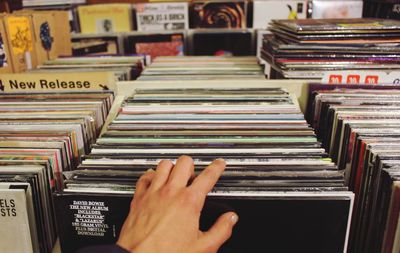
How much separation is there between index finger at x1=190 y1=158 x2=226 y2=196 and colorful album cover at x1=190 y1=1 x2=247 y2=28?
284 centimetres

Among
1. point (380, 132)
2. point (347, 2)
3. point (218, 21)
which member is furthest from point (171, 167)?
point (347, 2)

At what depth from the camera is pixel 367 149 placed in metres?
0.74

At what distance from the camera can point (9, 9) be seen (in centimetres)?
364

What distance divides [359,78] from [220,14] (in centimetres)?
238

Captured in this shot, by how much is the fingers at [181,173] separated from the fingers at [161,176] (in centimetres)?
1

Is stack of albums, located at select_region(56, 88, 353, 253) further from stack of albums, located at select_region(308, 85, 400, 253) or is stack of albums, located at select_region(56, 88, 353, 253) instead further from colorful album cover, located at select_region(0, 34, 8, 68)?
colorful album cover, located at select_region(0, 34, 8, 68)

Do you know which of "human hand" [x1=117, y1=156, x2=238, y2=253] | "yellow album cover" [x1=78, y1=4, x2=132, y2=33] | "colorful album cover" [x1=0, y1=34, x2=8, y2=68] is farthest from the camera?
"yellow album cover" [x1=78, y1=4, x2=132, y2=33]

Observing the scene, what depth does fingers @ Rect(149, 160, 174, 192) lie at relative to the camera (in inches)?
23.7

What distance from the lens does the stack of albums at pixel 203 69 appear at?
1.23m

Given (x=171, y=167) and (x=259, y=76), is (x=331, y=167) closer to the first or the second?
(x=171, y=167)

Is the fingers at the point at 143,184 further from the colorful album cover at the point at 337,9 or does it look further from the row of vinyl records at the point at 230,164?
the colorful album cover at the point at 337,9

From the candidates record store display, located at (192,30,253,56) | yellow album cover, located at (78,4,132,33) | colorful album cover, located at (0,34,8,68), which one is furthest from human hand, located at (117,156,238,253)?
yellow album cover, located at (78,4,132,33)

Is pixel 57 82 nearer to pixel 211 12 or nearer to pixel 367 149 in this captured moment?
pixel 367 149

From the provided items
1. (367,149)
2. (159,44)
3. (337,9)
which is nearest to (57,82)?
(367,149)
